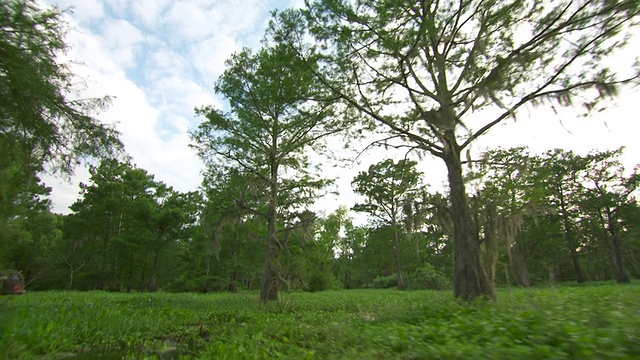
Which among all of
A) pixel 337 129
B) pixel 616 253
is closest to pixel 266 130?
pixel 337 129

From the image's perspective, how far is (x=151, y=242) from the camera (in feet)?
101

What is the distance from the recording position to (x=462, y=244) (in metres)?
8.30

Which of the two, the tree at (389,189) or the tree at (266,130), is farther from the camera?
the tree at (389,189)

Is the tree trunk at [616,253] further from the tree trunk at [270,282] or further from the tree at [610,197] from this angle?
the tree trunk at [270,282]

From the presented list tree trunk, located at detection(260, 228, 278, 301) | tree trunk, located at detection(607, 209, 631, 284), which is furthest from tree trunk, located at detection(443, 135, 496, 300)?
tree trunk, located at detection(607, 209, 631, 284)

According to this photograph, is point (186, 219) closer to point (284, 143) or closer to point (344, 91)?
point (284, 143)

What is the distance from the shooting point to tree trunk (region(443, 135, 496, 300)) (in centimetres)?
784

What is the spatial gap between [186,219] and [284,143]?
65.4 ft

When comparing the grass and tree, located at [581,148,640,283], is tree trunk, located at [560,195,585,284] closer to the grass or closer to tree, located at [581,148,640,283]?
tree, located at [581,148,640,283]

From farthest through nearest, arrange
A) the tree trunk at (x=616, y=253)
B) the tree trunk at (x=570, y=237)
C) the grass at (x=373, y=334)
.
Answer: the tree trunk at (x=570, y=237)
the tree trunk at (x=616, y=253)
the grass at (x=373, y=334)

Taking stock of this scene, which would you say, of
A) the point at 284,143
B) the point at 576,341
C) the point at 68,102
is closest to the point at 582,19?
the point at 576,341

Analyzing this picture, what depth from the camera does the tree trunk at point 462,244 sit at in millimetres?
7836

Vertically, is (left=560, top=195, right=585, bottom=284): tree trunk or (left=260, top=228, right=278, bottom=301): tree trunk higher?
(left=560, top=195, right=585, bottom=284): tree trunk

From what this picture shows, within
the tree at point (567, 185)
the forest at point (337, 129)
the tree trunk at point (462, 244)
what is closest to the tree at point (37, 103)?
the forest at point (337, 129)
